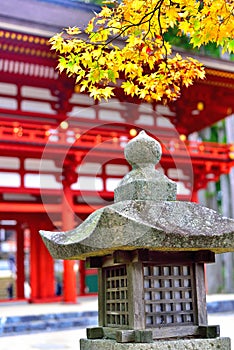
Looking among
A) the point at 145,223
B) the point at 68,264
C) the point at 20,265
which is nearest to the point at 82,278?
the point at 20,265

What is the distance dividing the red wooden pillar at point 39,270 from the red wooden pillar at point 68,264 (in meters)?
1.75

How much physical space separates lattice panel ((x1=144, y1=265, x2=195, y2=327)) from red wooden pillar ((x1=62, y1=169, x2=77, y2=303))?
10.2 meters

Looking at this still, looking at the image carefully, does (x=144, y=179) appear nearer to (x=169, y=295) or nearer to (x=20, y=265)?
(x=169, y=295)

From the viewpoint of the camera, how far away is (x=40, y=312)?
12.6 metres

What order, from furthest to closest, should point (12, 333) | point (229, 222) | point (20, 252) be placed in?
point (20, 252), point (12, 333), point (229, 222)

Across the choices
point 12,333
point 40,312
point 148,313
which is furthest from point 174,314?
point 40,312

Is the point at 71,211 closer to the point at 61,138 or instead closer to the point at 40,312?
the point at 61,138

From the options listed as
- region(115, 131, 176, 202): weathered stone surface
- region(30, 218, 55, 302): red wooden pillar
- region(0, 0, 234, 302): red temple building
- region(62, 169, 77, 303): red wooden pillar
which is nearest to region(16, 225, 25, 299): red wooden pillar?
region(0, 0, 234, 302): red temple building

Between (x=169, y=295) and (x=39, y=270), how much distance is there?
1248cm

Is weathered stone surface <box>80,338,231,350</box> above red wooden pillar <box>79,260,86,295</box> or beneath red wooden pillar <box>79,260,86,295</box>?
beneath

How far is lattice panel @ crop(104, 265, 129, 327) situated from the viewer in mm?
4562

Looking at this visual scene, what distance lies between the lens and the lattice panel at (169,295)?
448cm

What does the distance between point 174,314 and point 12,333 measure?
7.53m

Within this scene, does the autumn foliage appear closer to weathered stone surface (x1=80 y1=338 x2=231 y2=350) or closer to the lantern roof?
the lantern roof
